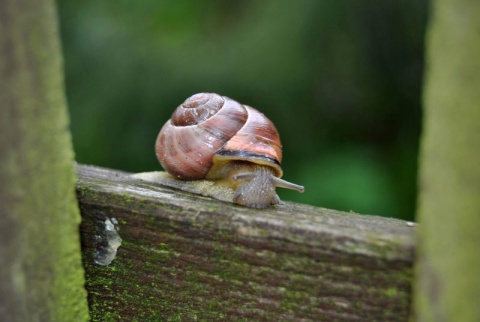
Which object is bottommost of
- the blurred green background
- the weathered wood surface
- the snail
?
the weathered wood surface

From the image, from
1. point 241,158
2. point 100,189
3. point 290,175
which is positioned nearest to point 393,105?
point 290,175

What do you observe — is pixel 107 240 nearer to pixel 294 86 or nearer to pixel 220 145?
pixel 220 145

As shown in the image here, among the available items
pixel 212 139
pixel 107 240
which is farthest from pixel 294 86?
pixel 107 240

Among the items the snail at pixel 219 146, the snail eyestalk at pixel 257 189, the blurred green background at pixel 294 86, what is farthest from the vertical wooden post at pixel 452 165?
the blurred green background at pixel 294 86

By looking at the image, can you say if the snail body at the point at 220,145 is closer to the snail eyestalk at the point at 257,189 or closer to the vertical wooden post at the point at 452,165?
the snail eyestalk at the point at 257,189

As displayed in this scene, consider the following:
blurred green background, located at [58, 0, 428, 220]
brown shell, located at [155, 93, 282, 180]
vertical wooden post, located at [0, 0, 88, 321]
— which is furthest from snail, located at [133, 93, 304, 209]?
blurred green background, located at [58, 0, 428, 220]

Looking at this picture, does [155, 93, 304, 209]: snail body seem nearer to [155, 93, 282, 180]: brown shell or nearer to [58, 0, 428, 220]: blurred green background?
[155, 93, 282, 180]: brown shell

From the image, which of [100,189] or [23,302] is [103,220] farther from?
[23,302]

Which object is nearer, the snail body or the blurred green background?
the snail body
